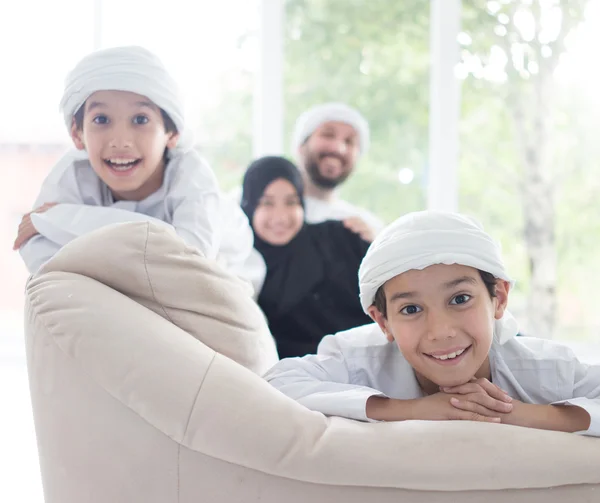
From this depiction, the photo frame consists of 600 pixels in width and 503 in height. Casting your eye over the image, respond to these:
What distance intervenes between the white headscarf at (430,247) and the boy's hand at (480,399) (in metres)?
0.20

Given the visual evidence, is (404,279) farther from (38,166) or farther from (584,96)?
(38,166)

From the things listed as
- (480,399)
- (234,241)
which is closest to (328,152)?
(234,241)

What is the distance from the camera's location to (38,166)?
4859 millimetres

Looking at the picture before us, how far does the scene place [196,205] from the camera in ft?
6.43

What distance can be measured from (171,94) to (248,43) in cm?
270

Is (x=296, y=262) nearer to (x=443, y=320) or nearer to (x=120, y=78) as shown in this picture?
(x=120, y=78)

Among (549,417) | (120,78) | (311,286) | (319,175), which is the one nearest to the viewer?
(549,417)

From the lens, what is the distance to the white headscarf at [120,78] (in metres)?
1.88

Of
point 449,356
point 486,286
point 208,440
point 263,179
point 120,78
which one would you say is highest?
point 120,78

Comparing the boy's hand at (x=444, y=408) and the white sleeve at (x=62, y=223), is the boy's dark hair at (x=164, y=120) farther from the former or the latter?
the boy's hand at (x=444, y=408)

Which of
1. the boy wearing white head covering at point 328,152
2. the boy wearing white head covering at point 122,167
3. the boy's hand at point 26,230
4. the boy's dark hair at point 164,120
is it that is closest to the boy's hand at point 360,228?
the boy wearing white head covering at point 328,152

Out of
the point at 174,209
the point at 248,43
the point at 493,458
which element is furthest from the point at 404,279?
the point at 248,43

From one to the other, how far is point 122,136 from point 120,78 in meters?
0.14

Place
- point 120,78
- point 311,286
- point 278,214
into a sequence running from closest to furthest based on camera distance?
point 120,78 → point 311,286 → point 278,214
